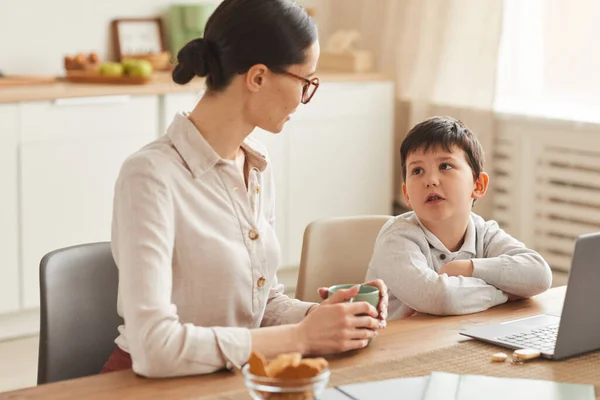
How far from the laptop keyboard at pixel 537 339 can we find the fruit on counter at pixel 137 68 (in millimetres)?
2527

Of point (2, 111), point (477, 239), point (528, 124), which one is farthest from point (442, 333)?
point (528, 124)

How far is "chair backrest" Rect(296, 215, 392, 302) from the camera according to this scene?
7.61ft

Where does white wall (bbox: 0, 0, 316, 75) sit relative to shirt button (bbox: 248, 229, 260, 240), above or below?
above

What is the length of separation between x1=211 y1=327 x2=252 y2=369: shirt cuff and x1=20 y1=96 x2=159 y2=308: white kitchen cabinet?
230 cm

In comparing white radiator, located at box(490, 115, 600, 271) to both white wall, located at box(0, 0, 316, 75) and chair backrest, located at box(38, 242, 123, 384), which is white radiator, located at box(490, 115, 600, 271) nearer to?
white wall, located at box(0, 0, 316, 75)

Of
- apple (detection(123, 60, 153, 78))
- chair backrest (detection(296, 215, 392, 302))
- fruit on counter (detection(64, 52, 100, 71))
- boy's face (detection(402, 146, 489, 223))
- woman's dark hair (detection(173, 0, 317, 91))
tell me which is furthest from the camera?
fruit on counter (detection(64, 52, 100, 71))

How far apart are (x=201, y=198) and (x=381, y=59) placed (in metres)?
3.22

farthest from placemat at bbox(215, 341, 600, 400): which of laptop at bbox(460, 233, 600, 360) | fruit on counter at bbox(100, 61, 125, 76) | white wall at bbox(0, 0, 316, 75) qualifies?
white wall at bbox(0, 0, 316, 75)

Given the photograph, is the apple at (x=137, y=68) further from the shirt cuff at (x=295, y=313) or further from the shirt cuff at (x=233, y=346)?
the shirt cuff at (x=233, y=346)

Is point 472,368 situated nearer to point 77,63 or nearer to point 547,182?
point 547,182

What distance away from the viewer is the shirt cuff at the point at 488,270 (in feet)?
6.54

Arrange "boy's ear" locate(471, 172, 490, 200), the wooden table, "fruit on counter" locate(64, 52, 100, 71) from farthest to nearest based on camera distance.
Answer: "fruit on counter" locate(64, 52, 100, 71) → "boy's ear" locate(471, 172, 490, 200) → the wooden table

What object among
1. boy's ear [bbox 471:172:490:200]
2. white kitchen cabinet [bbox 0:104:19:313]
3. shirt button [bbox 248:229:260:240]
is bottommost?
white kitchen cabinet [bbox 0:104:19:313]

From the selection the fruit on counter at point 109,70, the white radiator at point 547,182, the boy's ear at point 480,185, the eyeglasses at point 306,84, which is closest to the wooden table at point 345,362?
the boy's ear at point 480,185
